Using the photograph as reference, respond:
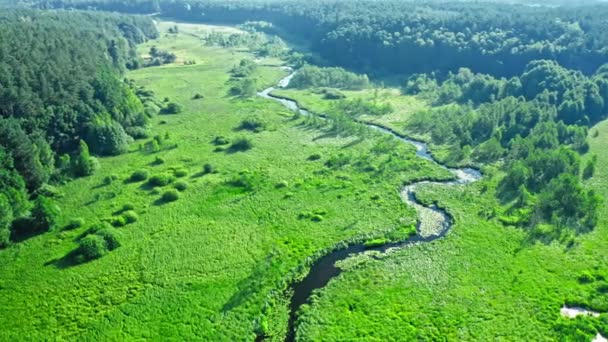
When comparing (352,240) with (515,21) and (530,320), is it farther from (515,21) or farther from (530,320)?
(515,21)

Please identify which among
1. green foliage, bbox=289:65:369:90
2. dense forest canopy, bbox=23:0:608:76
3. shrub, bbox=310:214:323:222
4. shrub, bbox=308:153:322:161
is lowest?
shrub, bbox=310:214:323:222

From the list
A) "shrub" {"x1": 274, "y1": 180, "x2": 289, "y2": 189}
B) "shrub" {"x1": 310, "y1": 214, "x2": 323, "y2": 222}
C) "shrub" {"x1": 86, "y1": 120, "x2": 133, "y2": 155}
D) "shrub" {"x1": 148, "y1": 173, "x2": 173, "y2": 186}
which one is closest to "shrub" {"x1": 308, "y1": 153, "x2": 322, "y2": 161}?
"shrub" {"x1": 274, "y1": 180, "x2": 289, "y2": 189}

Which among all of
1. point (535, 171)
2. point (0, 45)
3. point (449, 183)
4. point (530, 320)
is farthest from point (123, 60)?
point (530, 320)

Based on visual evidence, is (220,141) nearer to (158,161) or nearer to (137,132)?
(158,161)

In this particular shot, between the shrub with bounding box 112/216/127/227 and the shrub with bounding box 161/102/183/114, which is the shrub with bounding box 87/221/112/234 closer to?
the shrub with bounding box 112/216/127/227

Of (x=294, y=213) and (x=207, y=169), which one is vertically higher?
(x=207, y=169)

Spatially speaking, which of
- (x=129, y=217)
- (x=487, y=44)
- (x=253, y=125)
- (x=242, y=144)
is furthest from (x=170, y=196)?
(x=487, y=44)
